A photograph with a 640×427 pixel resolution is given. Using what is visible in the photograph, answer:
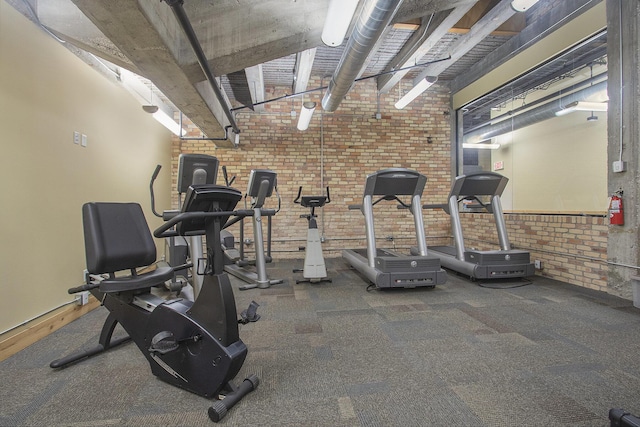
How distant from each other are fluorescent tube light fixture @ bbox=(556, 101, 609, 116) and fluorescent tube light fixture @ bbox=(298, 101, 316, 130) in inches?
148

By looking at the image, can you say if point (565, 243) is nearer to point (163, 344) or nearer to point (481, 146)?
point (481, 146)

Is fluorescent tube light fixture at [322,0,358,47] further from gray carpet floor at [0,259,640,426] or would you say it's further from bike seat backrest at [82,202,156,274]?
gray carpet floor at [0,259,640,426]

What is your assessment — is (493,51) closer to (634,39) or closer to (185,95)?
(634,39)

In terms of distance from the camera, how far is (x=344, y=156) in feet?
21.6

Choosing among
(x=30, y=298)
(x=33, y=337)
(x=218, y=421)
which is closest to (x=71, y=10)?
(x=30, y=298)

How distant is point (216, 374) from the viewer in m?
1.64

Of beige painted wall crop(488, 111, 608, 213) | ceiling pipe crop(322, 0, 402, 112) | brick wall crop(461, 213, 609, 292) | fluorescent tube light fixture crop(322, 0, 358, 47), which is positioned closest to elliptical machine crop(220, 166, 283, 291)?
ceiling pipe crop(322, 0, 402, 112)

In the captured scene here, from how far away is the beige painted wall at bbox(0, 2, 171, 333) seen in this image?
7.77 ft

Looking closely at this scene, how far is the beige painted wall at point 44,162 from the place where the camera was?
2.37 metres

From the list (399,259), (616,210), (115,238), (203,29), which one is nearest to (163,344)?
(115,238)

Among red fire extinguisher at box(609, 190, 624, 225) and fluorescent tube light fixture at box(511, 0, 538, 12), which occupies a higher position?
fluorescent tube light fixture at box(511, 0, 538, 12)

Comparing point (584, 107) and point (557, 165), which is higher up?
point (584, 107)

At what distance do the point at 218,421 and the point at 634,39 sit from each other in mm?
5304

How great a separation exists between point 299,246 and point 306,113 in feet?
9.00
